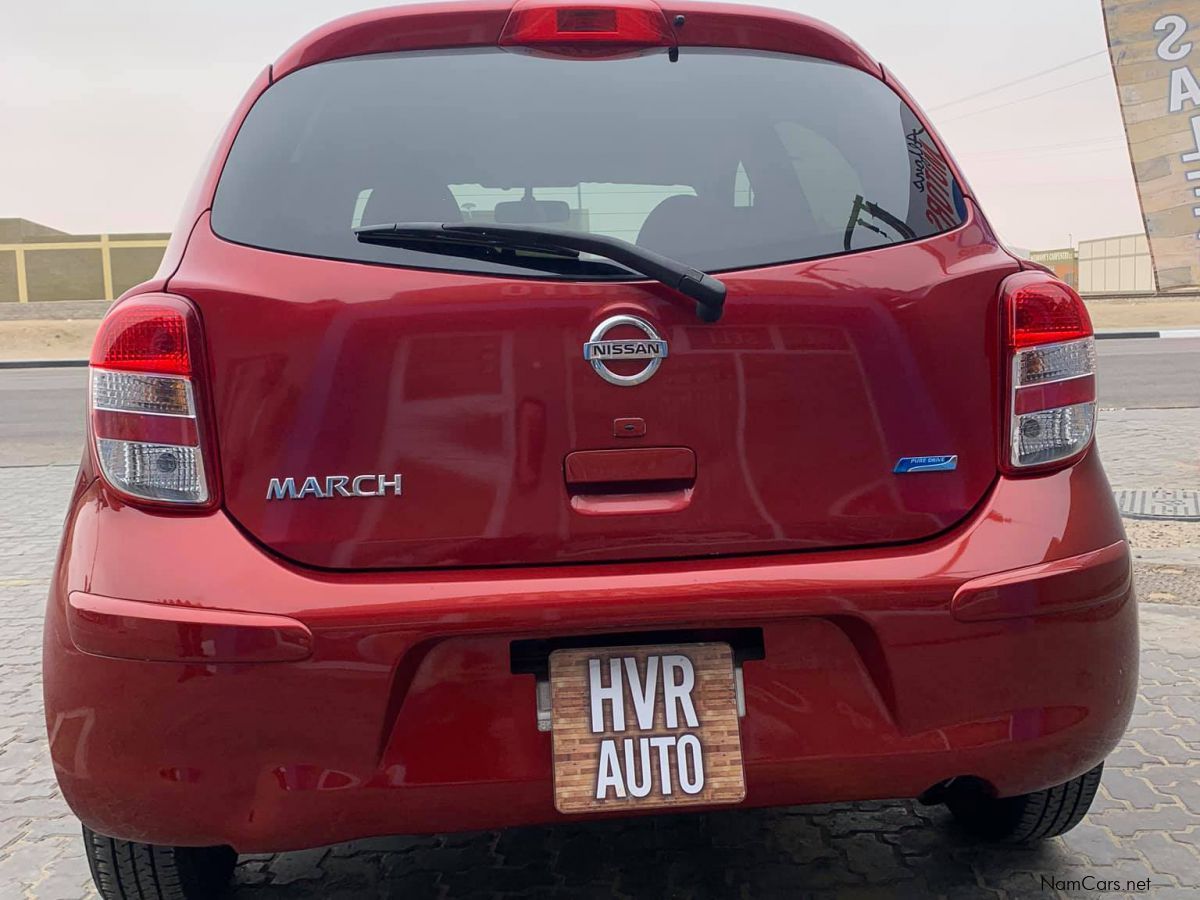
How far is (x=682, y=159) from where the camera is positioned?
81.1 inches

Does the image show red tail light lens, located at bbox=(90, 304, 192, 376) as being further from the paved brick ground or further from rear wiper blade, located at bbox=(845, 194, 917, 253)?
the paved brick ground

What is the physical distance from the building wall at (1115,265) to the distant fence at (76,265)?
4195 cm

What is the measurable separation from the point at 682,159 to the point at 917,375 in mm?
562

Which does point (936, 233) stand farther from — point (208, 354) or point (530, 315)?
point (208, 354)

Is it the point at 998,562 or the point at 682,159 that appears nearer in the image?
the point at 998,562

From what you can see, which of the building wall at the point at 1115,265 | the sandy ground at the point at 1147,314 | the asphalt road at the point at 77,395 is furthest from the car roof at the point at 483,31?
the building wall at the point at 1115,265

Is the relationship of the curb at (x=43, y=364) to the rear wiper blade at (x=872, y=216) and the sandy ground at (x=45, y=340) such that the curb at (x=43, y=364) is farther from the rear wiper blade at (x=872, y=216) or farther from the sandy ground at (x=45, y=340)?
the rear wiper blade at (x=872, y=216)

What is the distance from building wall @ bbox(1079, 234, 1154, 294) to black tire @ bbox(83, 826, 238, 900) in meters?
55.6

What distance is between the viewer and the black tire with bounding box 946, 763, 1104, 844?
236 centimetres

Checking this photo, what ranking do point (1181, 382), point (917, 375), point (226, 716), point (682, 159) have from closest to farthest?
1. point (226, 716)
2. point (917, 375)
3. point (682, 159)
4. point (1181, 382)

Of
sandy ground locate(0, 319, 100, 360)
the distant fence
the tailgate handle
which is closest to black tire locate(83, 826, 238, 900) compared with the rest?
the tailgate handle

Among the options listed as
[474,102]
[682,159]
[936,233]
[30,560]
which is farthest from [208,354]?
[30,560]

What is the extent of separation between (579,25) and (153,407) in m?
1.01

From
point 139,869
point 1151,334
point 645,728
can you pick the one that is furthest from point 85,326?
point 645,728
